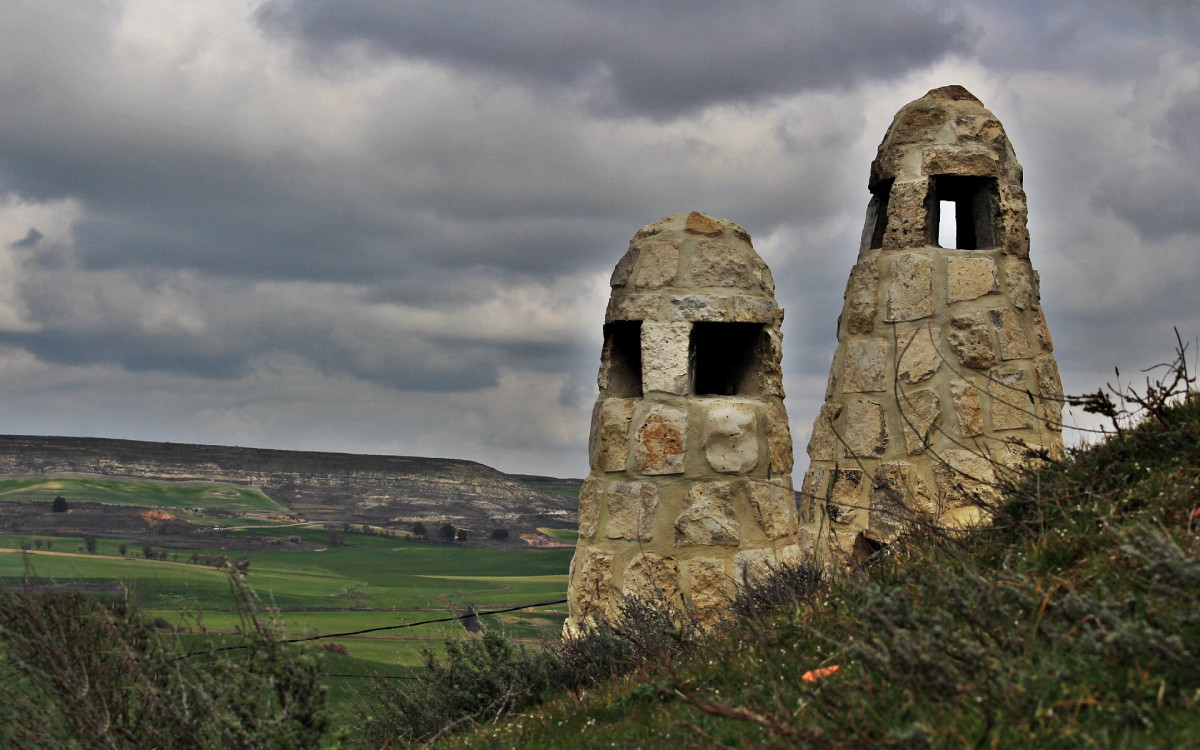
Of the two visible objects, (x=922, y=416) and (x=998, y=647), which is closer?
(x=998, y=647)

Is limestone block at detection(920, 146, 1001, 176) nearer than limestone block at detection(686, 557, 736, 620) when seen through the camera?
No

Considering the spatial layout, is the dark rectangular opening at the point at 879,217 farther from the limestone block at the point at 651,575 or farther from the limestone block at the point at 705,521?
the limestone block at the point at 651,575

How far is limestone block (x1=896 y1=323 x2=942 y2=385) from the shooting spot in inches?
247

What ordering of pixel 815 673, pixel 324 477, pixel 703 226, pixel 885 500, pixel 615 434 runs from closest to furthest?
pixel 815 673
pixel 885 500
pixel 615 434
pixel 703 226
pixel 324 477

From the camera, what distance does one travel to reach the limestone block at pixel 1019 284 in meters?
6.36

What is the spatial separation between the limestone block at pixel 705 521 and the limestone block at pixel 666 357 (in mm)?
627

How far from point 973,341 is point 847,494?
1236mm

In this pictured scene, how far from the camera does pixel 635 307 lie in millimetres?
6328

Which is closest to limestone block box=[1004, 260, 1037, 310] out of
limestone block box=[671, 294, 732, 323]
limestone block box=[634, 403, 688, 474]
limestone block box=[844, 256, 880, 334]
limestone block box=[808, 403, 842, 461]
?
limestone block box=[844, 256, 880, 334]

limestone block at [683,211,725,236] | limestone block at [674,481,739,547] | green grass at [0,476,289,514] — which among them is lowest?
green grass at [0,476,289,514]

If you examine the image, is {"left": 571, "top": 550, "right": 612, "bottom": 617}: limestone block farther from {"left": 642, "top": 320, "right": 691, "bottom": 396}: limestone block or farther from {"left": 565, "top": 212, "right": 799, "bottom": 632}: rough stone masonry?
{"left": 642, "top": 320, "right": 691, "bottom": 396}: limestone block

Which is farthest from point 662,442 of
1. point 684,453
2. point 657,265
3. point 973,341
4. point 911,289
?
point 973,341

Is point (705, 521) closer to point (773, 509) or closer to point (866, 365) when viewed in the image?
point (773, 509)

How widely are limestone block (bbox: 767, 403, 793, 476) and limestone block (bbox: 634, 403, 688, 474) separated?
22.9 inches
